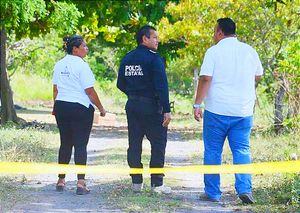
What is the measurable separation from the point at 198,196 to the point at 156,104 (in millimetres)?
1228

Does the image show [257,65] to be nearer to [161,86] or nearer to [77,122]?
[161,86]

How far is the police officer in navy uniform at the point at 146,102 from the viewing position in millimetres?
10242

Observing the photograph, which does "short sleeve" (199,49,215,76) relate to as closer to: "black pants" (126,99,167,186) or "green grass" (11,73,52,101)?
"black pants" (126,99,167,186)

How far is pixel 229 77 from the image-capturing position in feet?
31.9

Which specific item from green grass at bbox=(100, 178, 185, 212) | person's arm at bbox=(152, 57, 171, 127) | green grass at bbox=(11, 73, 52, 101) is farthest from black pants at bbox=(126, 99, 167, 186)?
green grass at bbox=(11, 73, 52, 101)

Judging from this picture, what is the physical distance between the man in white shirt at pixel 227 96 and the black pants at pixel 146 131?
2.34 feet

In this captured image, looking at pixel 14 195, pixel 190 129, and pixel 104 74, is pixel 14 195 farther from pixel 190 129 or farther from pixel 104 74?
pixel 104 74

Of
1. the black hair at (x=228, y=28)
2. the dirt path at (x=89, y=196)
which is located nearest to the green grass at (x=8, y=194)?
the dirt path at (x=89, y=196)

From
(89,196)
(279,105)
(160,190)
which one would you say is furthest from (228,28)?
(279,105)

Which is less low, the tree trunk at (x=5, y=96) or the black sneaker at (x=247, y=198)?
the tree trunk at (x=5, y=96)

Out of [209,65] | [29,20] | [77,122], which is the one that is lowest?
[77,122]

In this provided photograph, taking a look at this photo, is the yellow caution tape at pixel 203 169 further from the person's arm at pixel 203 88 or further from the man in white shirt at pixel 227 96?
the person's arm at pixel 203 88

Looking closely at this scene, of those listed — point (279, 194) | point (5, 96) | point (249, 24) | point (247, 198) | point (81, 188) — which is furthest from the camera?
point (5, 96)

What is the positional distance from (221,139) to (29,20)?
9043 millimetres
